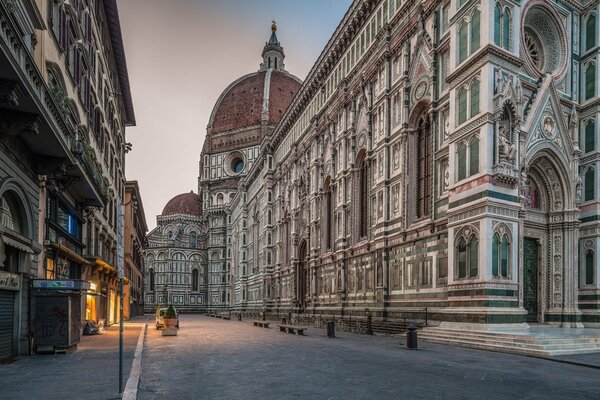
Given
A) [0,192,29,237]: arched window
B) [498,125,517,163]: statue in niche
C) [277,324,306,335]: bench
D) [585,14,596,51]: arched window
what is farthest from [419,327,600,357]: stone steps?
[0,192,29,237]: arched window

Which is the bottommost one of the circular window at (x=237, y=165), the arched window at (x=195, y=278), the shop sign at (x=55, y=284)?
the arched window at (x=195, y=278)

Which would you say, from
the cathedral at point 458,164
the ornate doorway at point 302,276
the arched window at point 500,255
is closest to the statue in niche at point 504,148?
the cathedral at point 458,164

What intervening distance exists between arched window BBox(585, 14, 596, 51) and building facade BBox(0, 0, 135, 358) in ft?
82.4

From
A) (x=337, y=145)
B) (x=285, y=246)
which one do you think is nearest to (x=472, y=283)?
(x=337, y=145)

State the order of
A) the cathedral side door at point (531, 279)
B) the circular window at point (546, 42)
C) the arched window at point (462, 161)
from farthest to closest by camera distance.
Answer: the circular window at point (546, 42), the cathedral side door at point (531, 279), the arched window at point (462, 161)

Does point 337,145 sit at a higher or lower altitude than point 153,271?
higher

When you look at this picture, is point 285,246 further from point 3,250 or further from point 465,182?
point 3,250

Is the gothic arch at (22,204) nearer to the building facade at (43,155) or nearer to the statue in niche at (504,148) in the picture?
the building facade at (43,155)

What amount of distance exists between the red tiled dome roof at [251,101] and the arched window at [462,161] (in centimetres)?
8139

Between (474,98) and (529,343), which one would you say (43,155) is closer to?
(474,98)

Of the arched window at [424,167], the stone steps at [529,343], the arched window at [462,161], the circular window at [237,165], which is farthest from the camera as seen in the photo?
the circular window at [237,165]

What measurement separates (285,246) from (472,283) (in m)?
36.5

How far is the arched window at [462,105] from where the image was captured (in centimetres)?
2306

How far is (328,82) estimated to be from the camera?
4353 cm
